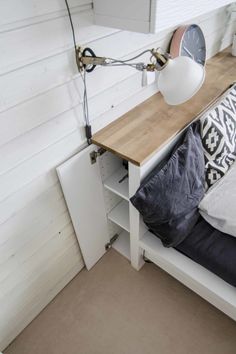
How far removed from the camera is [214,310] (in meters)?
1.35

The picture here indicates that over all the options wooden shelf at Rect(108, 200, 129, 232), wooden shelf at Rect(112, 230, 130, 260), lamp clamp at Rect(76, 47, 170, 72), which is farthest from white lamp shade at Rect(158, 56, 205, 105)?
wooden shelf at Rect(112, 230, 130, 260)

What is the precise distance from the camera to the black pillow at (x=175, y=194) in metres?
1.00

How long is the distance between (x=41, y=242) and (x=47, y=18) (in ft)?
3.04

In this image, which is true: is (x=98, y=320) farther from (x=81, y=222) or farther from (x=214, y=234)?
(x=214, y=234)

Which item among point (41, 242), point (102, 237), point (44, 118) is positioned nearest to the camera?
point (44, 118)

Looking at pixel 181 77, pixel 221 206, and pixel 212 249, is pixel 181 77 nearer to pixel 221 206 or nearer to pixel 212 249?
pixel 221 206

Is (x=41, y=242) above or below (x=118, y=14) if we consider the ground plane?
below

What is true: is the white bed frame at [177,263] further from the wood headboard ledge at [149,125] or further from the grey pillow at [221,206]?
the grey pillow at [221,206]

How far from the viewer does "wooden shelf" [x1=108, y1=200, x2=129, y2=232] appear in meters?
1.42

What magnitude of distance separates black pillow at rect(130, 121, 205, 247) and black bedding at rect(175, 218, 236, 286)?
44 millimetres

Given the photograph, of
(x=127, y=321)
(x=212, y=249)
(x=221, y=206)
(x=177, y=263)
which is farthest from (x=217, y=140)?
(x=127, y=321)

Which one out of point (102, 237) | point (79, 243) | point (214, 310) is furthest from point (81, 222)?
point (214, 310)

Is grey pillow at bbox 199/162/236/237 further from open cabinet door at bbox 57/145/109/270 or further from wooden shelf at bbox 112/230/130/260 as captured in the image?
wooden shelf at bbox 112/230/130/260

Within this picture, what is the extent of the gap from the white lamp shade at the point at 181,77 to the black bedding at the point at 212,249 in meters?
0.62
